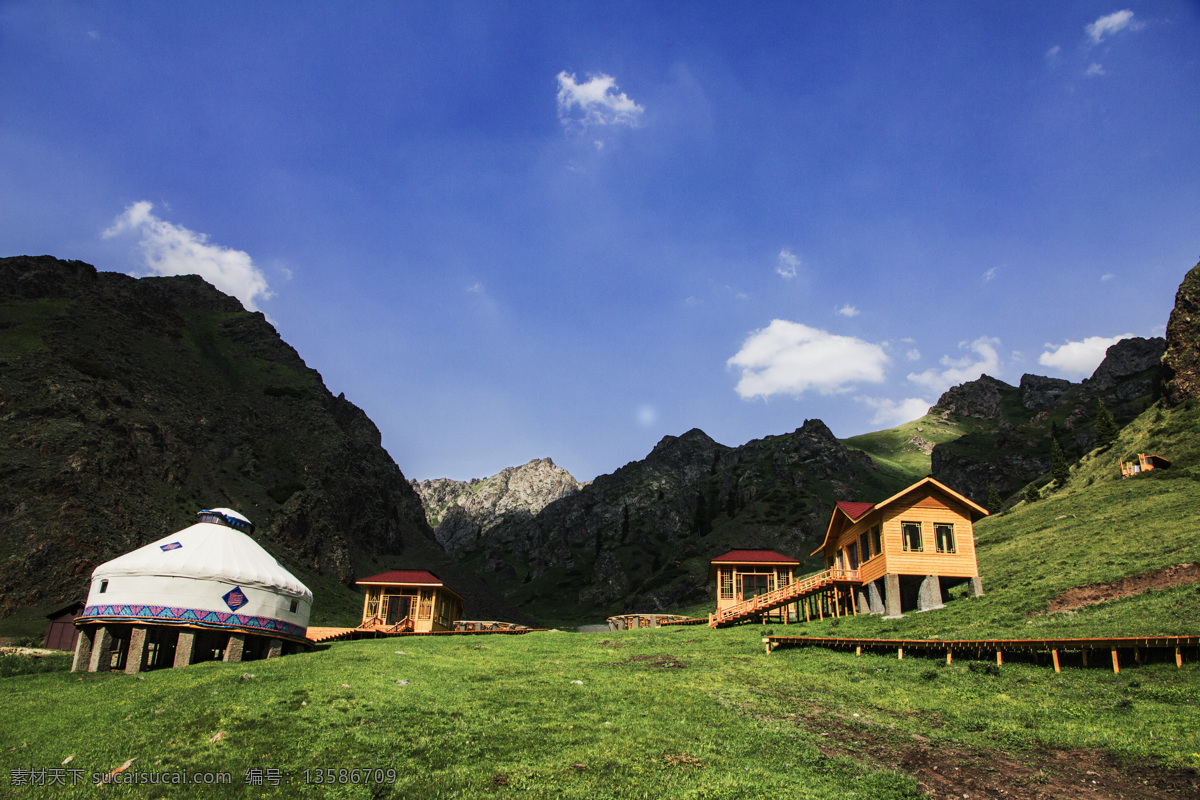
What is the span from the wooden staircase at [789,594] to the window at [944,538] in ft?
18.3

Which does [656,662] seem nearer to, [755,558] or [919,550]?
[919,550]

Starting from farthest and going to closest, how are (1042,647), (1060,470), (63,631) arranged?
(1060,470), (63,631), (1042,647)

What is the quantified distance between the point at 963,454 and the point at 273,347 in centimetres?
17443

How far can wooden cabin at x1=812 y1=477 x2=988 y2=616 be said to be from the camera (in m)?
35.2

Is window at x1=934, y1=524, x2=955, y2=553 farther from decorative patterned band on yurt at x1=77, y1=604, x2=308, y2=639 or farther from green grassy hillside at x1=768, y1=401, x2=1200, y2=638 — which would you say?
decorative patterned band on yurt at x1=77, y1=604, x2=308, y2=639

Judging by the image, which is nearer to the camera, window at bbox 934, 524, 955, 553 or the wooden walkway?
the wooden walkway

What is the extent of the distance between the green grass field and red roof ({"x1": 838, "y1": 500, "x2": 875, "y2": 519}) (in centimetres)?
1088

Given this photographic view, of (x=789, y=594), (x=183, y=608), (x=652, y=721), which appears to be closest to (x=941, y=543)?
(x=789, y=594)

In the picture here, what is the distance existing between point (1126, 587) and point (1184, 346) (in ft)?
265

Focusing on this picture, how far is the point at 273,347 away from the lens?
146750mm

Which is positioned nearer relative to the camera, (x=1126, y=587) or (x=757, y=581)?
(x=1126, y=587)

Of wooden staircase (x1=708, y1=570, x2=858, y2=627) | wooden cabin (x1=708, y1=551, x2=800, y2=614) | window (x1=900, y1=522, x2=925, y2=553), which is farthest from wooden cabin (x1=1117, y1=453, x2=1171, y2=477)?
wooden staircase (x1=708, y1=570, x2=858, y2=627)

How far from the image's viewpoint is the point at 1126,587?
27.5 metres

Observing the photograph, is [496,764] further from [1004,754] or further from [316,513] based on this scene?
[316,513]
